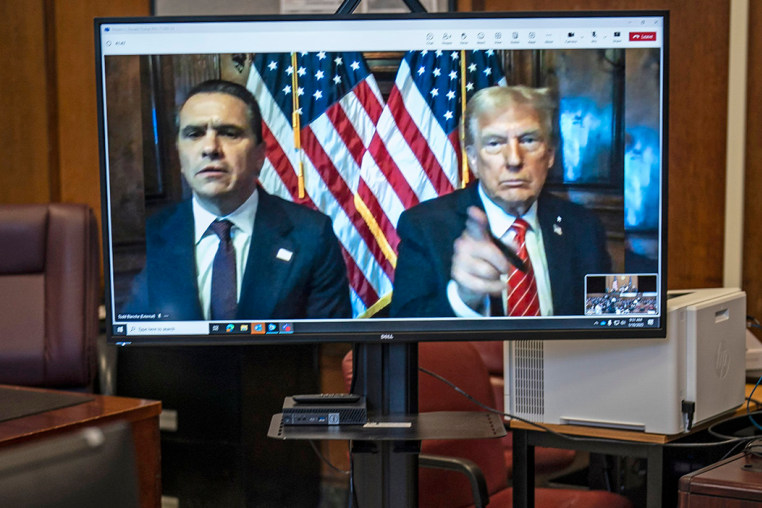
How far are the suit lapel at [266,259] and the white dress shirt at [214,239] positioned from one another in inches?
0.4

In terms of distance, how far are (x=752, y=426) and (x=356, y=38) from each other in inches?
65.2

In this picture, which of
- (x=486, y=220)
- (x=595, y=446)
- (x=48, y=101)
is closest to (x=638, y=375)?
(x=595, y=446)

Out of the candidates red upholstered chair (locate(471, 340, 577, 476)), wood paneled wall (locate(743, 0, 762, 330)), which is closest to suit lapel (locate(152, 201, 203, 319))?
red upholstered chair (locate(471, 340, 577, 476))

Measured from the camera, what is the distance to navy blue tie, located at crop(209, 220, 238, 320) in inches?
61.9

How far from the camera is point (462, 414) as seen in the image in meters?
1.64

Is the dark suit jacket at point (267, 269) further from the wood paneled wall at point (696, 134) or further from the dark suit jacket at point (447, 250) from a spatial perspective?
the wood paneled wall at point (696, 134)

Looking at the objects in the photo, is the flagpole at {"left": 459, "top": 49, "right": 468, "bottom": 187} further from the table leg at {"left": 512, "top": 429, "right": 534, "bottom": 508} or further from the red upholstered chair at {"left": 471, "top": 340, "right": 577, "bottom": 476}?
the red upholstered chair at {"left": 471, "top": 340, "right": 577, "bottom": 476}

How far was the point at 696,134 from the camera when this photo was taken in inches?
129

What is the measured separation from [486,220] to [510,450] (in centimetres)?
165

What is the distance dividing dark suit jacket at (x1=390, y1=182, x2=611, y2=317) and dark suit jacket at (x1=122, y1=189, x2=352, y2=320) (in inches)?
4.7

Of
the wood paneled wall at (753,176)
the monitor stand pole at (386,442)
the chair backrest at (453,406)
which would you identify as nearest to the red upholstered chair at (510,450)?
the chair backrest at (453,406)

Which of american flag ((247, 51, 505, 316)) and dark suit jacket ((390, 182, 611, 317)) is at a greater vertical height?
american flag ((247, 51, 505, 316))

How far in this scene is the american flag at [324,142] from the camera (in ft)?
5.13

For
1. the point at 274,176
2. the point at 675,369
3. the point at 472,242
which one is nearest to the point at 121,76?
the point at 274,176
